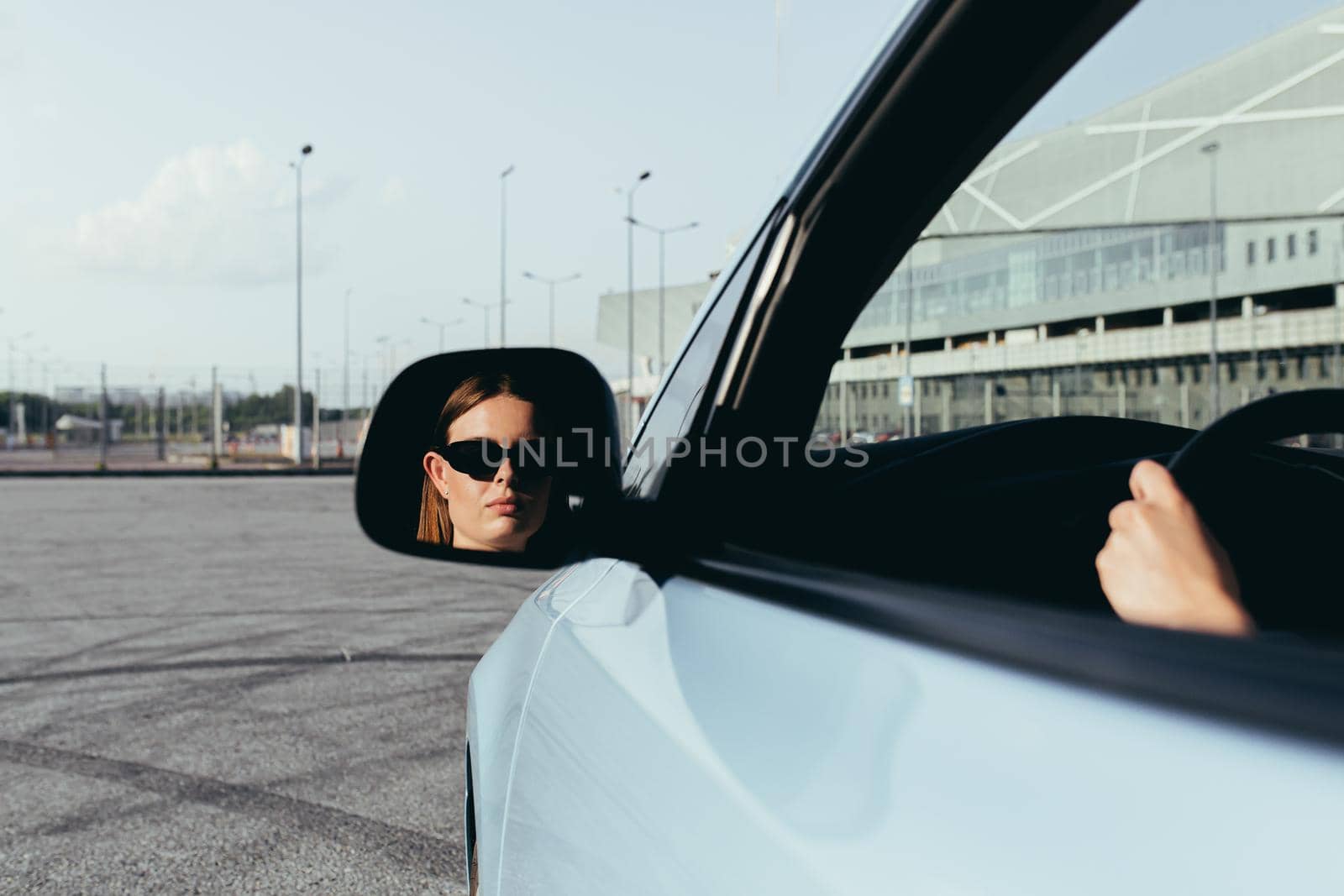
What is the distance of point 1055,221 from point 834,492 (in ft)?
1.33

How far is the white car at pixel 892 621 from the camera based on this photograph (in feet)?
2.15

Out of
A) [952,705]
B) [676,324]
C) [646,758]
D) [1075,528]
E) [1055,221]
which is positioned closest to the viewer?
[952,705]

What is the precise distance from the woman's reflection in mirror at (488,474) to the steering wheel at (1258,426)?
30.9 inches

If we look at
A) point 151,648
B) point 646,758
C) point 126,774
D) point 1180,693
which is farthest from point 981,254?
point 151,648

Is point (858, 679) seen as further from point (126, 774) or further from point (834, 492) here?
point (126, 774)

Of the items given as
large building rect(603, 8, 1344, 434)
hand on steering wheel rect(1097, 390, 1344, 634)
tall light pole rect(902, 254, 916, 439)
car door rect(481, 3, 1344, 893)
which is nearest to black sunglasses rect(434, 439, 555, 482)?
car door rect(481, 3, 1344, 893)

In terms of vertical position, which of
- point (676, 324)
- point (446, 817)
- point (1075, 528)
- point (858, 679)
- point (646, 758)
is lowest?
point (446, 817)

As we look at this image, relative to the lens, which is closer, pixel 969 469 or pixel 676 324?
pixel 969 469

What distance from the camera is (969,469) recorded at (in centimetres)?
152

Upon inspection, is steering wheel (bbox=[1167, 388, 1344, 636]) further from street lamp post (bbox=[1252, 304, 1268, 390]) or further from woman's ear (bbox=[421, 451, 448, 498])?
woman's ear (bbox=[421, 451, 448, 498])

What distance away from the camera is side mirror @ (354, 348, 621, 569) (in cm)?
156

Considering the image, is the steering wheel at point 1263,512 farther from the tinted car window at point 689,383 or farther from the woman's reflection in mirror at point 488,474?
the woman's reflection in mirror at point 488,474

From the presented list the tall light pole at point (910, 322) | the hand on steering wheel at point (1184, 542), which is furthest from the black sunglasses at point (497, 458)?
the hand on steering wheel at point (1184, 542)

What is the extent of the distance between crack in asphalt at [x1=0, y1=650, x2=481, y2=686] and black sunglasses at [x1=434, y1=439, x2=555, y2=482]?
4869mm
